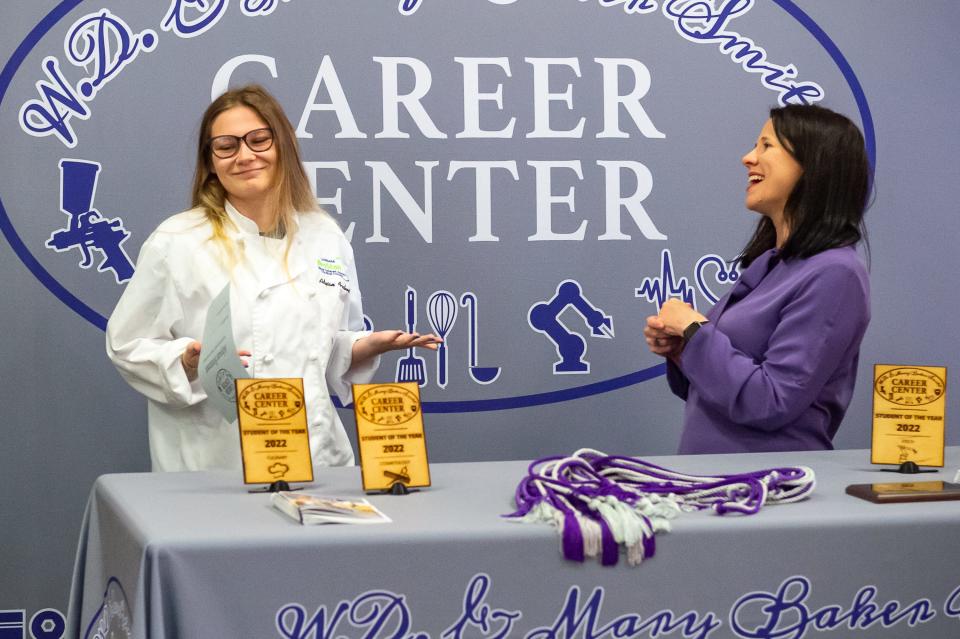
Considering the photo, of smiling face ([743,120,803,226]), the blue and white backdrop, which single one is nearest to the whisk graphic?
the blue and white backdrop

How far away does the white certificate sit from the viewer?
6.21ft

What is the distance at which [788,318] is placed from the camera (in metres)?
2.15

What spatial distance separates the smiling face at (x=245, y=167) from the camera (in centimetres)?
248

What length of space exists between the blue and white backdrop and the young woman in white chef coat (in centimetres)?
65

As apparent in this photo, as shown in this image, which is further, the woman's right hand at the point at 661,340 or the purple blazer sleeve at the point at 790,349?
the woman's right hand at the point at 661,340

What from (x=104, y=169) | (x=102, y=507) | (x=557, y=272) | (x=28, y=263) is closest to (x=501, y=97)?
(x=557, y=272)

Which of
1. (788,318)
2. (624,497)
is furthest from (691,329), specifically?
(624,497)

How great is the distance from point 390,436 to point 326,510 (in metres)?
0.24

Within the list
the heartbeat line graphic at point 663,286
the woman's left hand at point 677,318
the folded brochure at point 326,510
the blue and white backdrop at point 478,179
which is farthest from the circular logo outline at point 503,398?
the folded brochure at point 326,510

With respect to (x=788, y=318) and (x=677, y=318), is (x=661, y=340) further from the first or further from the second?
(x=788, y=318)

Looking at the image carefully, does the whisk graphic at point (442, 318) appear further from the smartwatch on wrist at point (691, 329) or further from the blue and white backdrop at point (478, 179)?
the smartwatch on wrist at point (691, 329)

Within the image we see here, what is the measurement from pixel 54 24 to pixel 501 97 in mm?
1194

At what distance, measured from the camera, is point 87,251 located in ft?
10.1

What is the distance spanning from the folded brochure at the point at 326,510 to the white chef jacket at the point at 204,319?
2.61 ft
